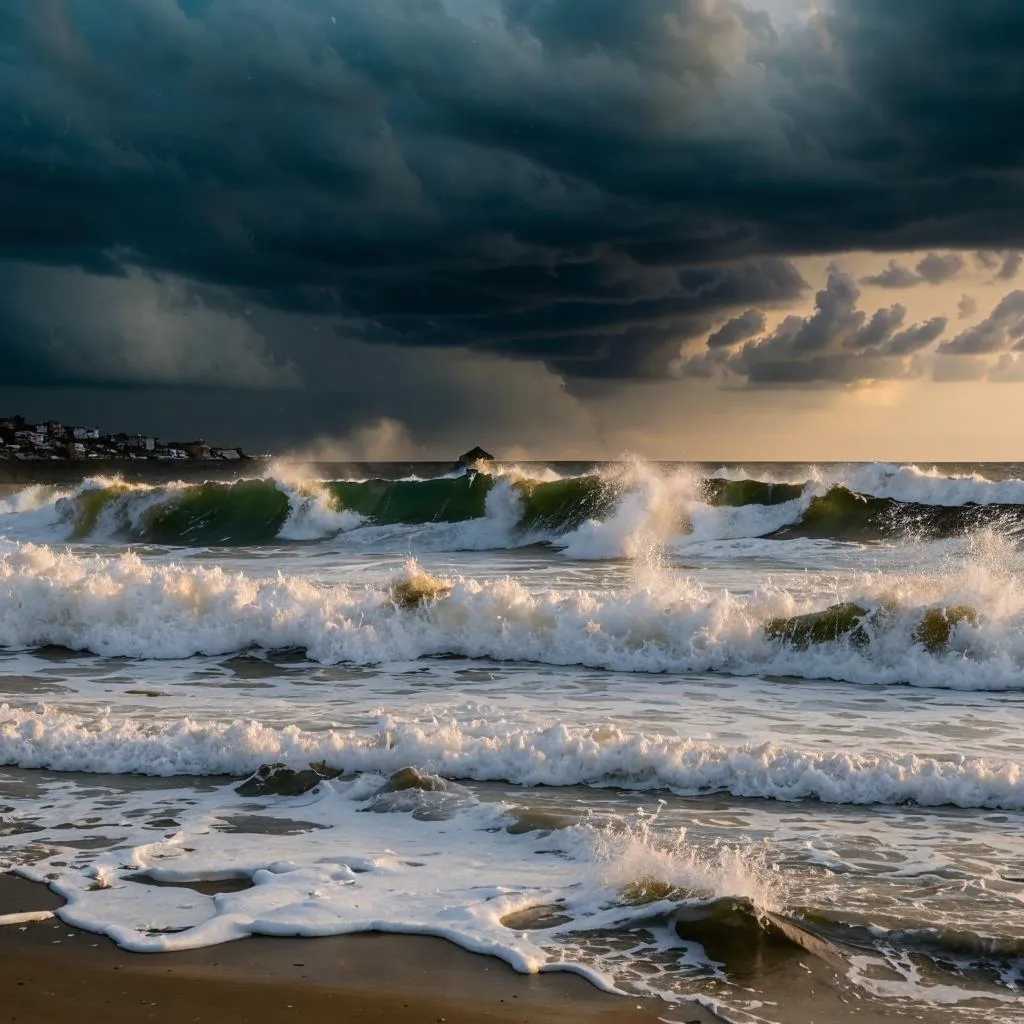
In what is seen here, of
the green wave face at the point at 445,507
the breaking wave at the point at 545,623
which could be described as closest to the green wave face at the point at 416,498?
the green wave face at the point at 445,507

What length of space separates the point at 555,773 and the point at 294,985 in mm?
3985

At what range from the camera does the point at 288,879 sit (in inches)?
260

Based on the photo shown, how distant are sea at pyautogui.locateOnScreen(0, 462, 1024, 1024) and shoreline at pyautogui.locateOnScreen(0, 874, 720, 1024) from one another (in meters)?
0.15

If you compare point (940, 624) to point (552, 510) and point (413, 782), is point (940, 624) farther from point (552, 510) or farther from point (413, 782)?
point (552, 510)

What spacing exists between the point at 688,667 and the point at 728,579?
30.3ft

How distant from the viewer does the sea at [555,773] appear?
571 cm

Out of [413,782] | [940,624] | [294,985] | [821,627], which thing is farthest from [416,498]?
[294,985]

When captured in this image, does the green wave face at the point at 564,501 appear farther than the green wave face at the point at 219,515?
No

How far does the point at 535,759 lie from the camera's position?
9.05 meters

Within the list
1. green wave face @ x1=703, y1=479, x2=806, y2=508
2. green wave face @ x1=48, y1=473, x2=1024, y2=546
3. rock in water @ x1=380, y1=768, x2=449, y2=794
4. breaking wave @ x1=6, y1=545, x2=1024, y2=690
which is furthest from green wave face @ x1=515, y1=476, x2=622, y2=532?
rock in water @ x1=380, y1=768, x2=449, y2=794

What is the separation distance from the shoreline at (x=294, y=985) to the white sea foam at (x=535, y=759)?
11.1ft

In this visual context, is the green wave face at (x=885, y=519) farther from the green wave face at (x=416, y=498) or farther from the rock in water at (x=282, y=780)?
the rock in water at (x=282, y=780)

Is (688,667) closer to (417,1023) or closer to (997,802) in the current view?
(997,802)

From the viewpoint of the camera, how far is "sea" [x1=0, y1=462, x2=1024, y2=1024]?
571 centimetres
